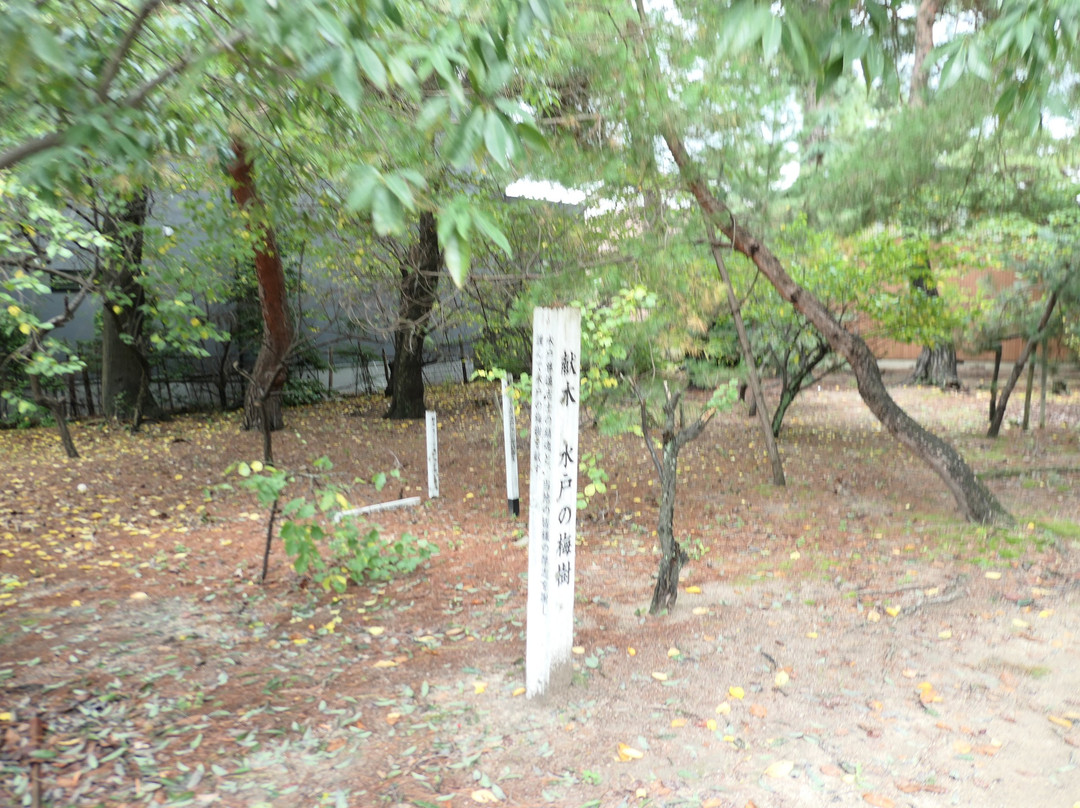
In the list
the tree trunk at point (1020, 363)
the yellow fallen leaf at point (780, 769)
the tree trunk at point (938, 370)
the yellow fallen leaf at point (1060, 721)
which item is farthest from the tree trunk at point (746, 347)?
the tree trunk at point (938, 370)

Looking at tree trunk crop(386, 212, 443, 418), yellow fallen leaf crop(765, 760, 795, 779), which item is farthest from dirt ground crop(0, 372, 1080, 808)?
tree trunk crop(386, 212, 443, 418)

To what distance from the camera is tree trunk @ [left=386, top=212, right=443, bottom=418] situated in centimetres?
988

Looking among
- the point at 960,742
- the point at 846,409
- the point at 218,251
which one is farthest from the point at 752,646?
the point at 846,409

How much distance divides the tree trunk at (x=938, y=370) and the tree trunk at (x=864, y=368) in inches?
416

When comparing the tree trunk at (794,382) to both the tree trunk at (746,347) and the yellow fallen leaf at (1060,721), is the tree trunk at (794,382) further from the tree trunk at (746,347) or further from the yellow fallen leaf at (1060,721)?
the yellow fallen leaf at (1060,721)

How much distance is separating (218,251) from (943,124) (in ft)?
26.4

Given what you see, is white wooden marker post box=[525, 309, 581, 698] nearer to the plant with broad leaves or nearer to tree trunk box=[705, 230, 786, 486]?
the plant with broad leaves

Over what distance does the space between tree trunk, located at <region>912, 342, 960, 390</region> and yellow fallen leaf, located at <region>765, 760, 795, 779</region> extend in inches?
582

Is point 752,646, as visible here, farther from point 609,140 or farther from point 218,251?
point 218,251

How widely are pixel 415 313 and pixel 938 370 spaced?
11.6 meters

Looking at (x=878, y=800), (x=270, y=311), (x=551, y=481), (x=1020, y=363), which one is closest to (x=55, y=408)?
(x=270, y=311)

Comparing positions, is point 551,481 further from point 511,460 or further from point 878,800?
point 511,460

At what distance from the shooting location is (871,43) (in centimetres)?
223

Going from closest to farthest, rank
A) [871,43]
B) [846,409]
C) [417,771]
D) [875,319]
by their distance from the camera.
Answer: [871,43] → [417,771] → [875,319] → [846,409]
